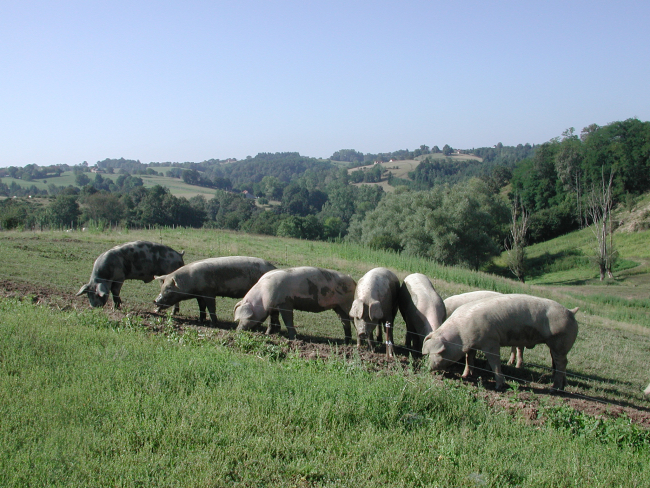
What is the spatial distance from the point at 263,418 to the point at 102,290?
335 inches

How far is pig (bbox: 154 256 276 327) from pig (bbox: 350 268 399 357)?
10.3 ft

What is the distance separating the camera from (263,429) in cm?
577

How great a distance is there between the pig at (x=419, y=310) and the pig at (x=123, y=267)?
7191 mm

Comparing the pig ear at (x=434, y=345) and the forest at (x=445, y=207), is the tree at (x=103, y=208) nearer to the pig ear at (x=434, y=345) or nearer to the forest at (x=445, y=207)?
the forest at (x=445, y=207)

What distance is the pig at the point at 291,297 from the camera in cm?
1101

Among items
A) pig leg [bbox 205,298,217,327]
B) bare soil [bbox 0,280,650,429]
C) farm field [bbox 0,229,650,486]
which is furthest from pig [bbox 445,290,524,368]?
pig leg [bbox 205,298,217,327]

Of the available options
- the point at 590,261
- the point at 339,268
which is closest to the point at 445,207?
the point at 590,261

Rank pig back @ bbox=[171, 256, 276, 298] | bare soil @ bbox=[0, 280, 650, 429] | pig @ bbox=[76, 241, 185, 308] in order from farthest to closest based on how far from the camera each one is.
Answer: pig @ bbox=[76, 241, 185, 308]
pig back @ bbox=[171, 256, 276, 298]
bare soil @ bbox=[0, 280, 650, 429]

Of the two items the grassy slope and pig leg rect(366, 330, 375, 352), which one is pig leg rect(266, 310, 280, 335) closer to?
the grassy slope

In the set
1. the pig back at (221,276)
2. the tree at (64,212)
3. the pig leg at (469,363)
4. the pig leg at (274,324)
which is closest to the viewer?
the pig leg at (469,363)

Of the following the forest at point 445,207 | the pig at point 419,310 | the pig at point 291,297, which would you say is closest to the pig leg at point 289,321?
the pig at point 291,297

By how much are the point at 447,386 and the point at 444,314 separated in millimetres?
3821

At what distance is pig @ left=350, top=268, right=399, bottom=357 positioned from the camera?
35.1 feet

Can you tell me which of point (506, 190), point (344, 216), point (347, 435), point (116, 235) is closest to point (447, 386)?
point (347, 435)
